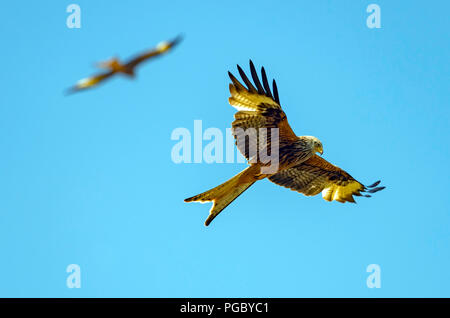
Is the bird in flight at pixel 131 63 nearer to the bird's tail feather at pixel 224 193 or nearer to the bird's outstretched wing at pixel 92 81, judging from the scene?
the bird's outstretched wing at pixel 92 81

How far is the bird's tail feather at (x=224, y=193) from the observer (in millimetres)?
9133

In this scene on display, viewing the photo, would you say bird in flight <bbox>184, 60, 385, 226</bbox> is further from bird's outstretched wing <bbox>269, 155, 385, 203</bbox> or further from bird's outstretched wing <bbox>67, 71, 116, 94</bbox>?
bird's outstretched wing <bbox>67, 71, 116, 94</bbox>

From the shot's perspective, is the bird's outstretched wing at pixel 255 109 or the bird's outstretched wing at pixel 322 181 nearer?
the bird's outstretched wing at pixel 255 109

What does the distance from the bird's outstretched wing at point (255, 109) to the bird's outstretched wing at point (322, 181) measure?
1.30 m

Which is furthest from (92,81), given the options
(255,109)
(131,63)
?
(255,109)

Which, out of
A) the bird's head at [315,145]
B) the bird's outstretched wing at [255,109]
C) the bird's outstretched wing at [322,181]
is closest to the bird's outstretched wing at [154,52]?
the bird's outstretched wing at [255,109]

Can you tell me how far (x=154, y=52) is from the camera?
491 cm

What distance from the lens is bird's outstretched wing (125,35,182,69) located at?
193 inches

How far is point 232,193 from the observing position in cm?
925

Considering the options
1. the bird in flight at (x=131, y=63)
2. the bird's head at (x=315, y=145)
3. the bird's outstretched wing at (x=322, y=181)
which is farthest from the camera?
the bird's outstretched wing at (x=322, y=181)
